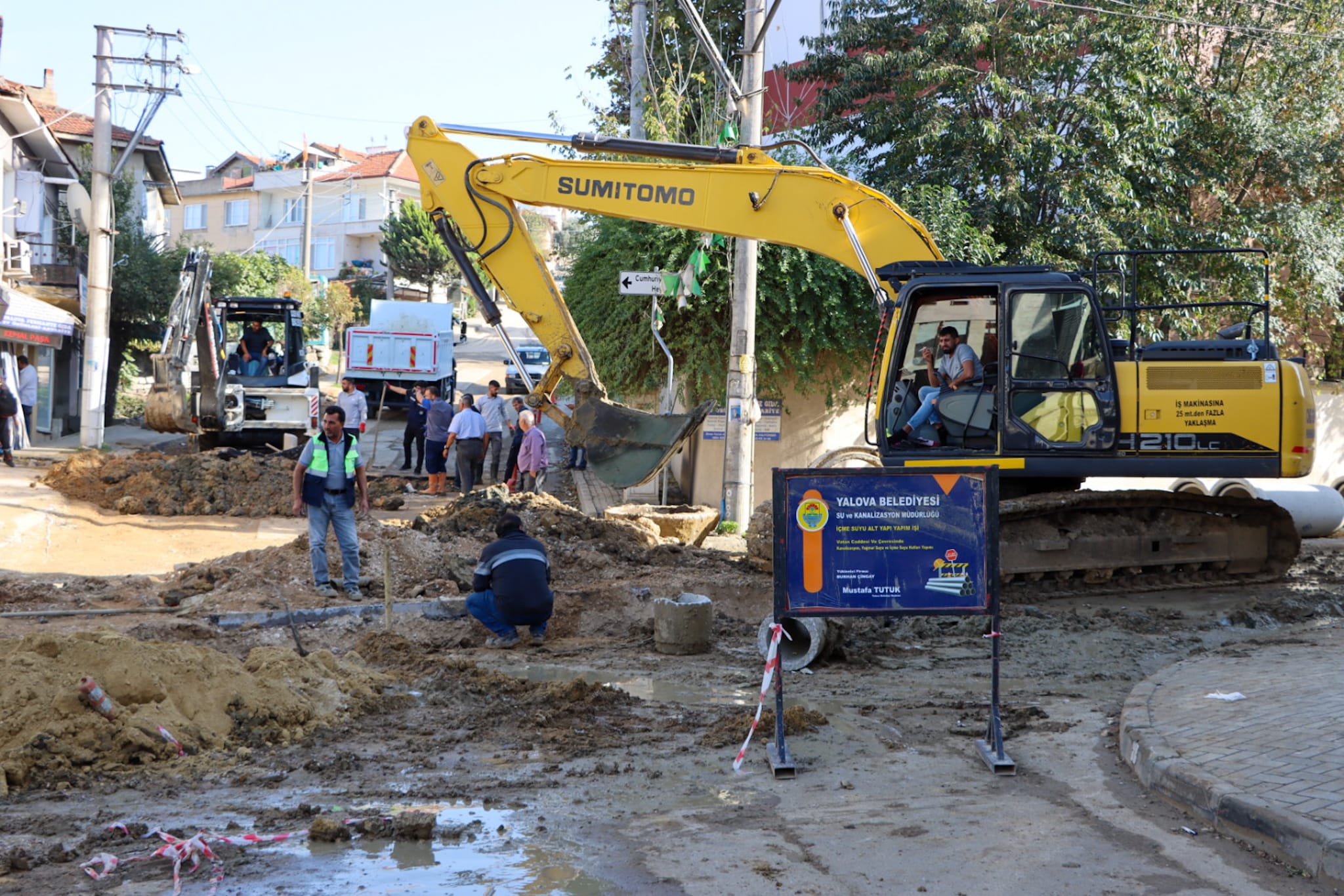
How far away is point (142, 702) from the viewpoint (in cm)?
661

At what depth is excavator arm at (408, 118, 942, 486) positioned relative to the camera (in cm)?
1120

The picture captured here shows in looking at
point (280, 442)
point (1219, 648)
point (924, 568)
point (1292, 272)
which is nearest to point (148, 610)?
point (924, 568)

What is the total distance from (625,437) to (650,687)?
350cm

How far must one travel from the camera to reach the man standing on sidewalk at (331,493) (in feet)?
36.0

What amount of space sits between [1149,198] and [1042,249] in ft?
7.74

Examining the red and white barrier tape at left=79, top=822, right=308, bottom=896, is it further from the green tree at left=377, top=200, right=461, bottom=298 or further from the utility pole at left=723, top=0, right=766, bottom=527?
the green tree at left=377, top=200, right=461, bottom=298

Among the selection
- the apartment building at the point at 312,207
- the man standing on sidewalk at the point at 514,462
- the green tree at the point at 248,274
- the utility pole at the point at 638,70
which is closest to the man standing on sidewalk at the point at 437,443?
the man standing on sidewalk at the point at 514,462

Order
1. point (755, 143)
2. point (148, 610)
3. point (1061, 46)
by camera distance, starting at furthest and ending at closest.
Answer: point (1061, 46) < point (755, 143) < point (148, 610)

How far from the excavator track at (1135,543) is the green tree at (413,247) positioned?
46644mm

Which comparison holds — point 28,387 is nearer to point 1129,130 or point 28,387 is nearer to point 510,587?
point 510,587

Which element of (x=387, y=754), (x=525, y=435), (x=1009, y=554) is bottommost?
(x=387, y=754)

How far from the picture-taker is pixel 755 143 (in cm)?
1479

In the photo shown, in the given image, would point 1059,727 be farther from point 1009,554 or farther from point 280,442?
point 280,442

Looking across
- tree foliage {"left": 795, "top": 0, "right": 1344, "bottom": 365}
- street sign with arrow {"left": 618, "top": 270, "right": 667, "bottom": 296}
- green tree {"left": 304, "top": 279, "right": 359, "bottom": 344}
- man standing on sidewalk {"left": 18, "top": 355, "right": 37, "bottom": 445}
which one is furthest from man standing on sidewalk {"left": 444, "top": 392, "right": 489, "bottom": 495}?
green tree {"left": 304, "top": 279, "right": 359, "bottom": 344}
